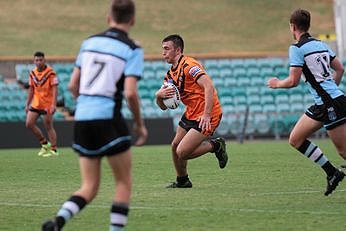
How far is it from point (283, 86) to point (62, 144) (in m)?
17.4

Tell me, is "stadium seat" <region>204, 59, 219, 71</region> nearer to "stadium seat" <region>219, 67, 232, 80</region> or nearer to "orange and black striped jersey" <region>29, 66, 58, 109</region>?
"stadium seat" <region>219, 67, 232, 80</region>

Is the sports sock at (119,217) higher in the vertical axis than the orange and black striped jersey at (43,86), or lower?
higher

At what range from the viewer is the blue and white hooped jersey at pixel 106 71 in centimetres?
835

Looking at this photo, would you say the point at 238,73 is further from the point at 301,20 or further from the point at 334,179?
the point at 301,20

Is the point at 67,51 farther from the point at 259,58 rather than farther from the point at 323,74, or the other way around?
the point at 323,74

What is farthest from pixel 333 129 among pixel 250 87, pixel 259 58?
pixel 259 58

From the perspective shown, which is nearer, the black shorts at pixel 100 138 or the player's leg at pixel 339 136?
the black shorts at pixel 100 138

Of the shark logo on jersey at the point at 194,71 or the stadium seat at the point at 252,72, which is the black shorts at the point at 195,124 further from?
the stadium seat at the point at 252,72

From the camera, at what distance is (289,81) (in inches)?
439

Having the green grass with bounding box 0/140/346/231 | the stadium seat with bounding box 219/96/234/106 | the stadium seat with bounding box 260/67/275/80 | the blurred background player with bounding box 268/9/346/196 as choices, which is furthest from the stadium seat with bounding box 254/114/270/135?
the blurred background player with bounding box 268/9/346/196

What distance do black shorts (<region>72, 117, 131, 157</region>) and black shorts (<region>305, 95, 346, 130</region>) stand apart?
4024 mm

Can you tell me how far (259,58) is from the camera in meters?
36.6

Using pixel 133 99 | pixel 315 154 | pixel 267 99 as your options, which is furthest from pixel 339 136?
pixel 267 99

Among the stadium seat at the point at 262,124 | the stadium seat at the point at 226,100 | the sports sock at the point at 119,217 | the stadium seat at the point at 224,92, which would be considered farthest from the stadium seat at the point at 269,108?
the sports sock at the point at 119,217
